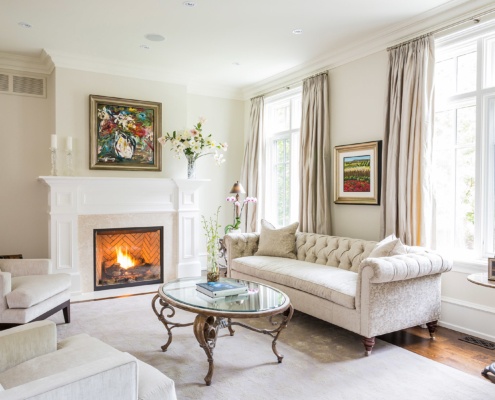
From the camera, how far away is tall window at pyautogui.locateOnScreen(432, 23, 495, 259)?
356 cm

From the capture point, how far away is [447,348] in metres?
3.29

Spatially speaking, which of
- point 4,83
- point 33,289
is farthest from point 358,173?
point 4,83

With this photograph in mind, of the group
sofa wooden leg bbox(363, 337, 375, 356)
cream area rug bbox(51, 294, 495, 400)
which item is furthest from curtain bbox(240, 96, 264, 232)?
sofa wooden leg bbox(363, 337, 375, 356)

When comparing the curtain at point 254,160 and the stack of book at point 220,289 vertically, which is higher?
the curtain at point 254,160

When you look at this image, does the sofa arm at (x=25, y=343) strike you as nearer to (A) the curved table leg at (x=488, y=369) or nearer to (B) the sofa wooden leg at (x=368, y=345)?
(B) the sofa wooden leg at (x=368, y=345)

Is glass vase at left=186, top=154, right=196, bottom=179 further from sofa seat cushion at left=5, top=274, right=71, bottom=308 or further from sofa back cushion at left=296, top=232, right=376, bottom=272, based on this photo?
sofa seat cushion at left=5, top=274, right=71, bottom=308

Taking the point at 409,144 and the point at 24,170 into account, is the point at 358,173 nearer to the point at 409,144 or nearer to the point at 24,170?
the point at 409,144

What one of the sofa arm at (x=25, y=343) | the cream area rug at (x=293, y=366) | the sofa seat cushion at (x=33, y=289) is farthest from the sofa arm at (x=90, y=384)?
the sofa seat cushion at (x=33, y=289)

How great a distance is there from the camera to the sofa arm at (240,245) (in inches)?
199

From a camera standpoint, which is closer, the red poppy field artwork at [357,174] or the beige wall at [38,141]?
the red poppy field artwork at [357,174]

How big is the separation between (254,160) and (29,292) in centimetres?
385

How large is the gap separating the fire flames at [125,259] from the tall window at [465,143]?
3.88m

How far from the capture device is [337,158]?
4953 mm

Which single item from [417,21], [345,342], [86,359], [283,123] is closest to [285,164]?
[283,123]
